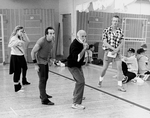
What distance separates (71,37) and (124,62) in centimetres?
414

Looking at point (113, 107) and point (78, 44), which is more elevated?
point (78, 44)

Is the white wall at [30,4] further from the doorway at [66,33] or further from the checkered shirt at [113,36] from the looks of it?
the checkered shirt at [113,36]

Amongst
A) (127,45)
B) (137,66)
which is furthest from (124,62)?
(127,45)

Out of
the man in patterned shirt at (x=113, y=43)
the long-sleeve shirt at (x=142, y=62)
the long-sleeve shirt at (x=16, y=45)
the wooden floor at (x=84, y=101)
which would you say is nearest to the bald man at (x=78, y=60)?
the wooden floor at (x=84, y=101)

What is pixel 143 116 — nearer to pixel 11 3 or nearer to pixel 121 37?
pixel 121 37

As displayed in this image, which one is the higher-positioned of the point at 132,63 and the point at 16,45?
the point at 16,45

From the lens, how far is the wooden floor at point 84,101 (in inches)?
139

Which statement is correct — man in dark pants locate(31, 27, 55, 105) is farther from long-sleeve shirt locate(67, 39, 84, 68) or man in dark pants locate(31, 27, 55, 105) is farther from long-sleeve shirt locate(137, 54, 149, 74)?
long-sleeve shirt locate(137, 54, 149, 74)

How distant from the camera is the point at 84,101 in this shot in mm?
4223

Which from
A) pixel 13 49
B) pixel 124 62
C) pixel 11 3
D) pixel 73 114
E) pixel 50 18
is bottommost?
pixel 73 114

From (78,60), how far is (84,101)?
Answer: 102 centimetres

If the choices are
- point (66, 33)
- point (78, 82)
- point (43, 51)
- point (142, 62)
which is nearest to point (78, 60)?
point (78, 82)

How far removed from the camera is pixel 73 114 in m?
3.53

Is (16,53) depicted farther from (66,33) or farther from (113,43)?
(66,33)
